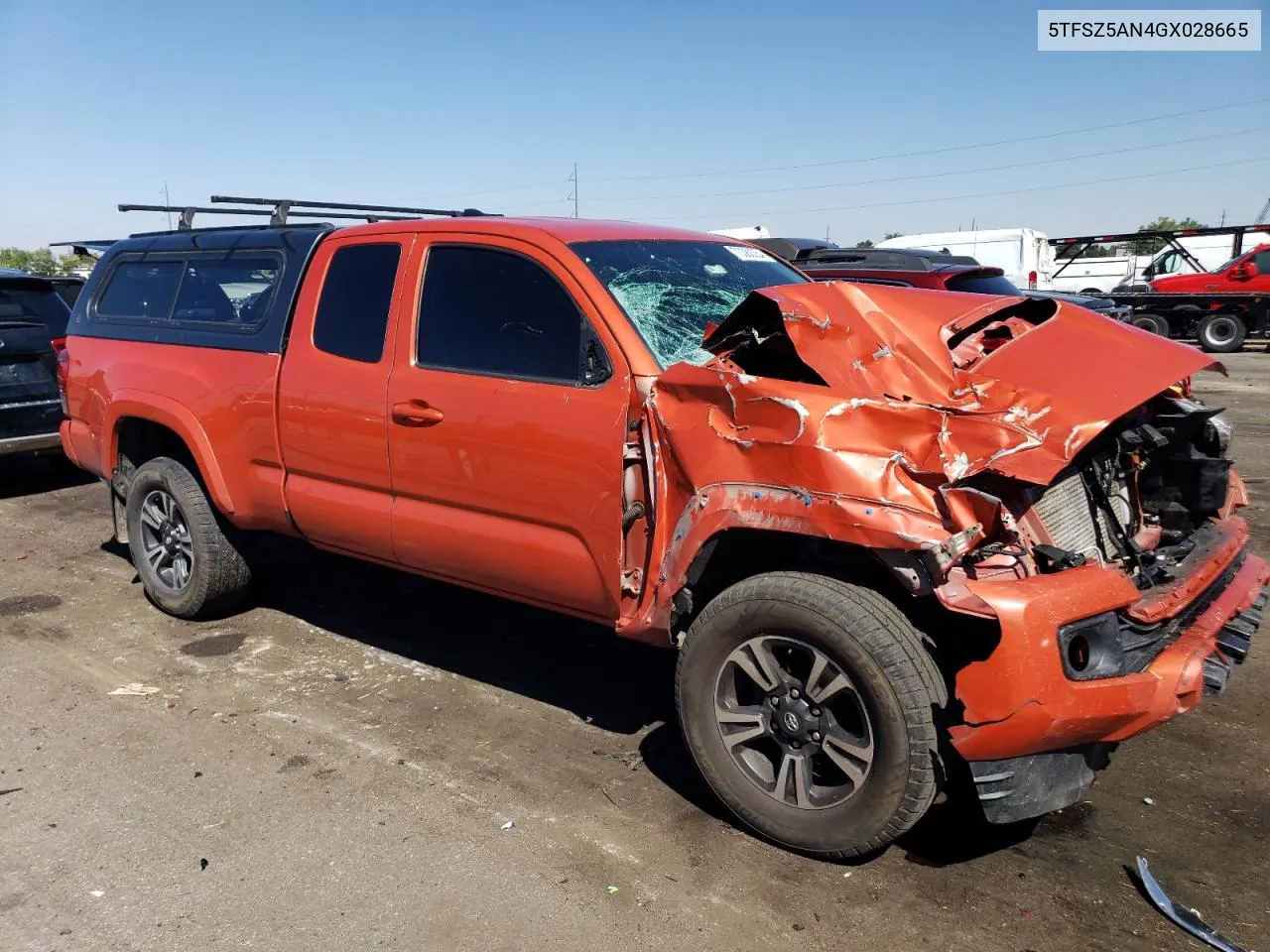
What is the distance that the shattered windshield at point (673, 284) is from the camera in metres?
3.69

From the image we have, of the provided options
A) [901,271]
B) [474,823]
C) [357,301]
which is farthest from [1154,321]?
[474,823]

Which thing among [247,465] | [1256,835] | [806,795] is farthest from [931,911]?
[247,465]

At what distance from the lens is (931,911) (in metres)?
2.89

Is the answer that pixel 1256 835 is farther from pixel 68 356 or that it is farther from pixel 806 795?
pixel 68 356

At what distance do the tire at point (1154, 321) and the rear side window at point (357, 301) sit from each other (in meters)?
18.4

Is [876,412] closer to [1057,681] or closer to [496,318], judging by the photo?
[1057,681]

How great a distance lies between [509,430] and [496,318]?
489 millimetres

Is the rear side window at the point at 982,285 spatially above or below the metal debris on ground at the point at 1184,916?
above

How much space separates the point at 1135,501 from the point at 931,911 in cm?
178

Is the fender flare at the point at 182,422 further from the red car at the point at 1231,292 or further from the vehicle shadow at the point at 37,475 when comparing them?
the red car at the point at 1231,292

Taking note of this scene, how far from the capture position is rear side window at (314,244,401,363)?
424 centimetres

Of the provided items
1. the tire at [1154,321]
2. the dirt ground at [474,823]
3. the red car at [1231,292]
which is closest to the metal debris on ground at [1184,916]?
the dirt ground at [474,823]

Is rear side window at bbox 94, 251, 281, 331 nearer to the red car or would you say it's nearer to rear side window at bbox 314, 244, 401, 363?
rear side window at bbox 314, 244, 401, 363

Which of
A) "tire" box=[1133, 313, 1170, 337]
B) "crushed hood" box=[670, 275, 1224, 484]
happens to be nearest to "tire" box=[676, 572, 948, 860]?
"crushed hood" box=[670, 275, 1224, 484]
